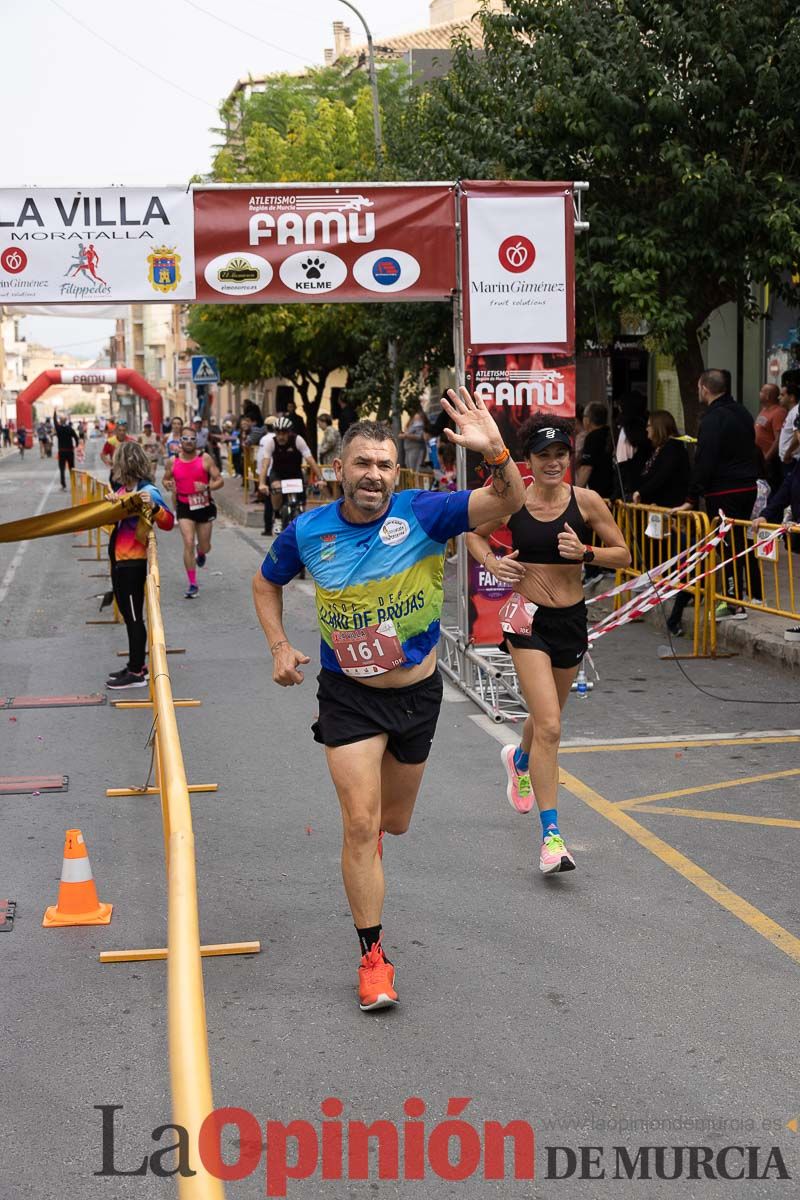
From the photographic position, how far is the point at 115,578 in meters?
11.5

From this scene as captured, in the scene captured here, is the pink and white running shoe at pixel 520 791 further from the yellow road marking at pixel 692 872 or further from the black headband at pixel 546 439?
the black headband at pixel 546 439

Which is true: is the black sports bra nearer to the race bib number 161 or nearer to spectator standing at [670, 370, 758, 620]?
the race bib number 161

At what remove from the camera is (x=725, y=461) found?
12.9 meters

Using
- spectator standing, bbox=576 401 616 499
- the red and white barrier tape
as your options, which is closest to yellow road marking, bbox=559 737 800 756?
the red and white barrier tape

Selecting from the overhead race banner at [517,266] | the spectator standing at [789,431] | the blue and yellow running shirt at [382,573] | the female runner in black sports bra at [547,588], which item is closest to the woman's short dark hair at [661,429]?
the spectator standing at [789,431]

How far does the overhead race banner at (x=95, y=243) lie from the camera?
10.8 meters

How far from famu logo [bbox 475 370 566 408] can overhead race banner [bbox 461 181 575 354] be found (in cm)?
19

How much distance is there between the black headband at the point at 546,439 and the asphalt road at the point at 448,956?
183cm

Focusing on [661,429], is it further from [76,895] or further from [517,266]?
[76,895]

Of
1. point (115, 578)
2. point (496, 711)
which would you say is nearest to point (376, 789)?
point (496, 711)

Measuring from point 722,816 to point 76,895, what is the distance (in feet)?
10.5

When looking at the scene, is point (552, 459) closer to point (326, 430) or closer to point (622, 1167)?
A: point (622, 1167)

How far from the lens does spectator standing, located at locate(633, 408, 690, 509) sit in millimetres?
13641

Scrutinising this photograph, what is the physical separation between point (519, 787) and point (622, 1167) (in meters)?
3.27
